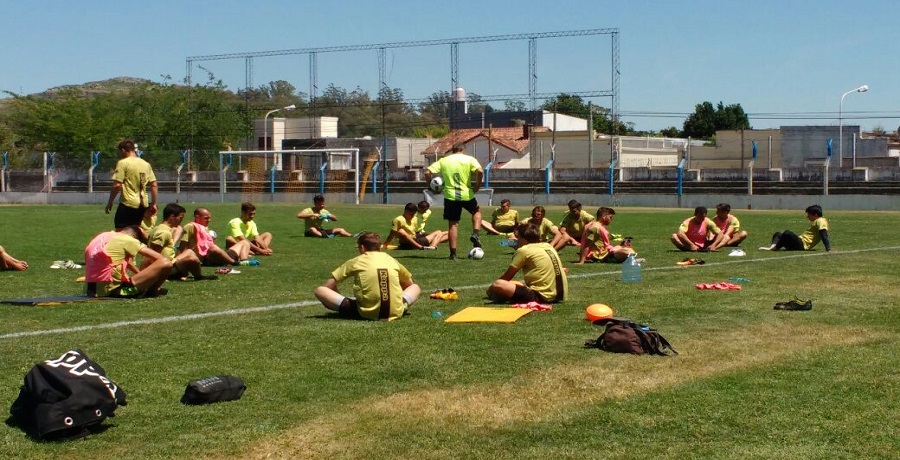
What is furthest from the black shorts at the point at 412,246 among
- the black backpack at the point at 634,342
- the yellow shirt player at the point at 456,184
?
the black backpack at the point at 634,342

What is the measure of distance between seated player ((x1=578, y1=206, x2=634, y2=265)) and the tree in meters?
125

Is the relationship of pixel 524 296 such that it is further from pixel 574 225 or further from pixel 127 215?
pixel 574 225

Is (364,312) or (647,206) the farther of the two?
(647,206)

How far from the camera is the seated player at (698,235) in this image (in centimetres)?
2114

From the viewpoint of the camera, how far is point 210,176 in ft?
215

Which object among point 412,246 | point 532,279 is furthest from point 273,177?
point 532,279

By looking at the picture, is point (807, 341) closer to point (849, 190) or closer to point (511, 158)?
point (849, 190)

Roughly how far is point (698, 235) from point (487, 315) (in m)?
11.2

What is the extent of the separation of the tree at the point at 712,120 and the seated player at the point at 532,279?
132 metres

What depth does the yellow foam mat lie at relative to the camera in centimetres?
1073

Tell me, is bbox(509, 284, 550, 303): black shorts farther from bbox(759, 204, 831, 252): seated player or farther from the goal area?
the goal area

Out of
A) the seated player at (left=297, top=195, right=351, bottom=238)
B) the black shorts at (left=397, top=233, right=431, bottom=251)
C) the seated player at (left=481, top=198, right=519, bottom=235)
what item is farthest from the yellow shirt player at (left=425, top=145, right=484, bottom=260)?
the seated player at (left=297, top=195, right=351, bottom=238)

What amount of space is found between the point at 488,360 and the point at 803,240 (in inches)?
562

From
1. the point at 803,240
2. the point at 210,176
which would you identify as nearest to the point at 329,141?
the point at 210,176
